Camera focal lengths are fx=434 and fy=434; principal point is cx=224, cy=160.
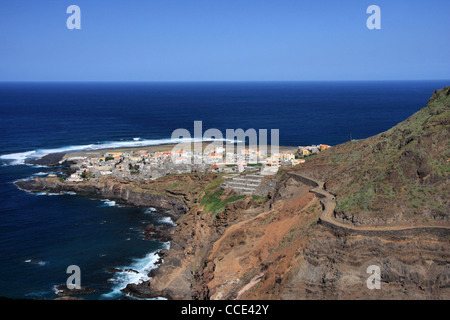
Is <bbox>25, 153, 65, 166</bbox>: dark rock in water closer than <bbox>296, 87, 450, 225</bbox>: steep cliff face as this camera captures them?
No

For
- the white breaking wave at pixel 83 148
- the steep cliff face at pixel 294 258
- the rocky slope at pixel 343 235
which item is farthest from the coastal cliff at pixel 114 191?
the white breaking wave at pixel 83 148

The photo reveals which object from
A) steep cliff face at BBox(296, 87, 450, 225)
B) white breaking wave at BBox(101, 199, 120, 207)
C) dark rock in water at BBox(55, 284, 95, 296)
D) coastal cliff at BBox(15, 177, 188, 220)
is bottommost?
dark rock in water at BBox(55, 284, 95, 296)

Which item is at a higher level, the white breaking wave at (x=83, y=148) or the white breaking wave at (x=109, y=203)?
the white breaking wave at (x=83, y=148)

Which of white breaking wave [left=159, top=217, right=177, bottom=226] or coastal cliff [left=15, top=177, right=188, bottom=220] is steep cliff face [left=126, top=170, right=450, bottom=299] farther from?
coastal cliff [left=15, top=177, right=188, bottom=220]

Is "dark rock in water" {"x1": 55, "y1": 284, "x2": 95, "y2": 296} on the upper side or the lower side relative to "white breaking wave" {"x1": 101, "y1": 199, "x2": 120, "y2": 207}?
lower

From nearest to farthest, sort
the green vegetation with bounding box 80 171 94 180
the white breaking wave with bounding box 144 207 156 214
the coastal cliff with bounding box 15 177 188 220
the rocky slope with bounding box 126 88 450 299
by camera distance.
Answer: the rocky slope with bounding box 126 88 450 299 < the white breaking wave with bounding box 144 207 156 214 < the coastal cliff with bounding box 15 177 188 220 < the green vegetation with bounding box 80 171 94 180

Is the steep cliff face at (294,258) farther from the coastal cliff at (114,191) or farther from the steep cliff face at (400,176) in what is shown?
the coastal cliff at (114,191)

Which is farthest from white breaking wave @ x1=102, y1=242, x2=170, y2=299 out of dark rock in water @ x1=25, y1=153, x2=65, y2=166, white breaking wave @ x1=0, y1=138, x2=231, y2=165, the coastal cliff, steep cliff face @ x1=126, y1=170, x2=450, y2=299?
white breaking wave @ x1=0, y1=138, x2=231, y2=165

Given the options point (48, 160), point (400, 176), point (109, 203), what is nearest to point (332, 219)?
point (400, 176)
